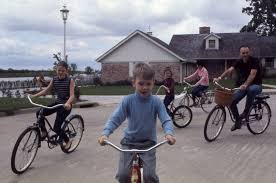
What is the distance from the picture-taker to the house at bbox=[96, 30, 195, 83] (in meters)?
49.8

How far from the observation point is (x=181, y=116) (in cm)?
1284

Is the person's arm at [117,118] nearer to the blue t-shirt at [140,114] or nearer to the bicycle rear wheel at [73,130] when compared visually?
the blue t-shirt at [140,114]

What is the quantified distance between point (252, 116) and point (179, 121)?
88.1 inches

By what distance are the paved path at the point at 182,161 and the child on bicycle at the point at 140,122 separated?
7.04ft

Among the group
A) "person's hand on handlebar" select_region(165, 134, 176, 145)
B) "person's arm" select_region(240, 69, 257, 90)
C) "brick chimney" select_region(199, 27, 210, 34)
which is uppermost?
"brick chimney" select_region(199, 27, 210, 34)

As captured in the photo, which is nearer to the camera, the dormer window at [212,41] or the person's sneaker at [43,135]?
the person's sneaker at [43,135]

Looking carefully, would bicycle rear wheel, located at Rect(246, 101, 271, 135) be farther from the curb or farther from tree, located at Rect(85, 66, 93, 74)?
tree, located at Rect(85, 66, 93, 74)

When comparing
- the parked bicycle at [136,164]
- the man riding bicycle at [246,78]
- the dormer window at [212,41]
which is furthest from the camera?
the dormer window at [212,41]

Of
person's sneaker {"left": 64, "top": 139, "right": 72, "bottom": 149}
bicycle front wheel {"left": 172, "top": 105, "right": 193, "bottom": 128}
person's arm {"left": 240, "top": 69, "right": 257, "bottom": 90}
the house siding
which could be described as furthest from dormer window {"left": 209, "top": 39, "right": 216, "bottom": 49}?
person's sneaker {"left": 64, "top": 139, "right": 72, "bottom": 149}

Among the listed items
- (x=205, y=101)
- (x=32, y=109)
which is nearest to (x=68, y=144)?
(x=205, y=101)

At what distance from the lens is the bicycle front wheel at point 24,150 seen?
7.37 metres

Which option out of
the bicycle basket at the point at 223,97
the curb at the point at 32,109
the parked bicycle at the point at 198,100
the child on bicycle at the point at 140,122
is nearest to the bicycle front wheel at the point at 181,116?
the bicycle basket at the point at 223,97

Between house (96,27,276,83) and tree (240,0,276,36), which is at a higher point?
tree (240,0,276,36)

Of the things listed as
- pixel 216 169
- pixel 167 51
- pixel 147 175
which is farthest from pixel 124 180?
pixel 167 51
